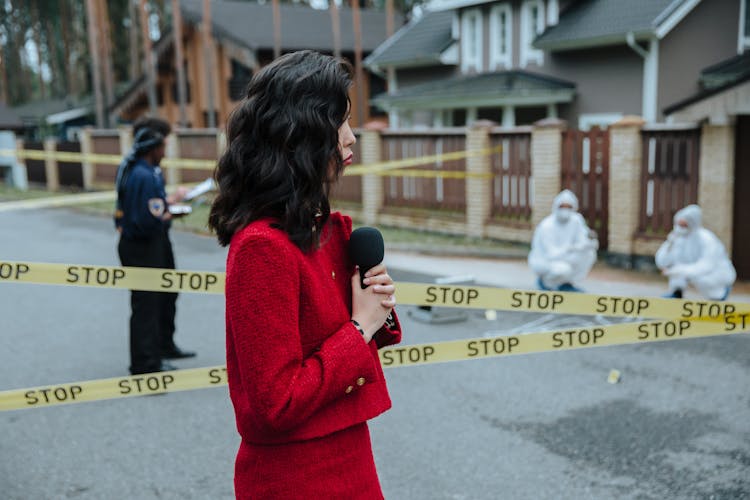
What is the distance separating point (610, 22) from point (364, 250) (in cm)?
1794

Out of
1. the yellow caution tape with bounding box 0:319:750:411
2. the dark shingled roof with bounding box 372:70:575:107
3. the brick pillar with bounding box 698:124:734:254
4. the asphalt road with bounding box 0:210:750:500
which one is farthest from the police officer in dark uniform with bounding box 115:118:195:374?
the dark shingled roof with bounding box 372:70:575:107

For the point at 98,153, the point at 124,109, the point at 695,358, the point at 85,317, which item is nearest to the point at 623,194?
the point at 695,358

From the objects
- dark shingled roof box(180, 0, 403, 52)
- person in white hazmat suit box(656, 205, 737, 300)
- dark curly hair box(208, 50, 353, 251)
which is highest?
dark shingled roof box(180, 0, 403, 52)

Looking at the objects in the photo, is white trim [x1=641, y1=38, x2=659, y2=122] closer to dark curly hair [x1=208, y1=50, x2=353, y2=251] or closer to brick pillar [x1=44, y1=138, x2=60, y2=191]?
dark curly hair [x1=208, y1=50, x2=353, y2=251]

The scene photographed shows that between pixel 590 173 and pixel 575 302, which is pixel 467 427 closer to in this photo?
pixel 575 302

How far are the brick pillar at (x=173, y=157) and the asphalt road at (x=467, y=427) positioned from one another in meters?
14.4

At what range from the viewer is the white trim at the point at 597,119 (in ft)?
61.0

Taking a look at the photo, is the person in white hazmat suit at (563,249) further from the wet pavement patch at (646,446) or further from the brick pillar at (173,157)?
the brick pillar at (173,157)

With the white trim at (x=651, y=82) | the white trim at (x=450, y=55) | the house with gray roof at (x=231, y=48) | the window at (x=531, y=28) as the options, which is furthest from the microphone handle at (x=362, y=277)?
the house with gray roof at (x=231, y=48)

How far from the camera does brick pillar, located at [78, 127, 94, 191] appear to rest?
25500 millimetres

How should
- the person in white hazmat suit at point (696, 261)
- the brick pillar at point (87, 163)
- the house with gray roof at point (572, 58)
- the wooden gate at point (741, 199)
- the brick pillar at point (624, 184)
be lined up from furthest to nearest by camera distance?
the brick pillar at point (87, 163), the house with gray roof at point (572, 58), the brick pillar at point (624, 184), the wooden gate at point (741, 199), the person in white hazmat suit at point (696, 261)

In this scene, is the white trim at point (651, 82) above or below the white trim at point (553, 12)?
below

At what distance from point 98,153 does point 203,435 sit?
21.9 meters

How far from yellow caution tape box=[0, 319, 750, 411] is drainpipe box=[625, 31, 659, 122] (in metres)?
14.7
